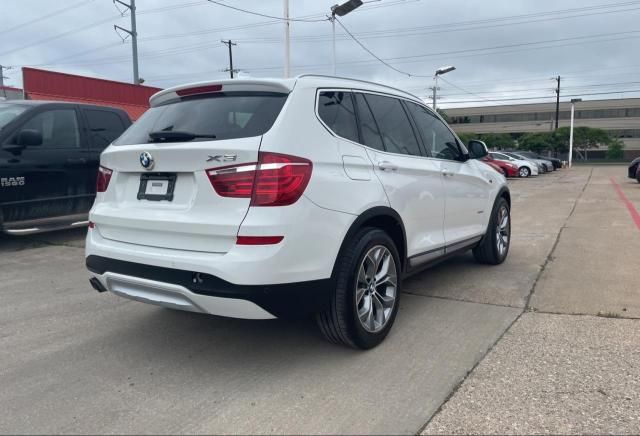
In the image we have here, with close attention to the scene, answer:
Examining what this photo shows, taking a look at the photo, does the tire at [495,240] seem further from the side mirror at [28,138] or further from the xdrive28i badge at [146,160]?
the side mirror at [28,138]

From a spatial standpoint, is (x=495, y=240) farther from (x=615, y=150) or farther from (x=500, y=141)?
Answer: (x=615, y=150)

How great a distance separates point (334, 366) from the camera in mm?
3279

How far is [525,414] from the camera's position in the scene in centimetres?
269

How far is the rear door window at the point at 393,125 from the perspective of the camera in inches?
155

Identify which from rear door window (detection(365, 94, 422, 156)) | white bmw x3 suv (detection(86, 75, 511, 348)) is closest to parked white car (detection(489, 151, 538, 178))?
rear door window (detection(365, 94, 422, 156))

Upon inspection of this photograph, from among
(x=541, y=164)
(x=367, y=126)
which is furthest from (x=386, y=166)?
(x=541, y=164)

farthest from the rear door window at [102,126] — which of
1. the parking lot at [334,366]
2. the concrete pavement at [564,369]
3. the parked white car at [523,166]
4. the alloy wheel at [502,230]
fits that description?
the parked white car at [523,166]

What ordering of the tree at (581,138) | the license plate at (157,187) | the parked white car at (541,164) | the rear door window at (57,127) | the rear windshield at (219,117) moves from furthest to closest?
the tree at (581,138), the parked white car at (541,164), the rear door window at (57,127), the license plate at (157,187), the rear windshield at (219,117)

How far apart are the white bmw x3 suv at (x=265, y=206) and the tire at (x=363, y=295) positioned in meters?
0.01

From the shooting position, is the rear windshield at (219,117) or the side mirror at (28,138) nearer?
the rear windshield at (219,117)

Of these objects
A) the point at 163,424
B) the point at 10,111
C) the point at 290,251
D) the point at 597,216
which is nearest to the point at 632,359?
the point at 290,251

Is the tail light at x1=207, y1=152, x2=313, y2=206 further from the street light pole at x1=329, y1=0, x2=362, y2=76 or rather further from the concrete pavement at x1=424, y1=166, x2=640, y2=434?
the street light pole at x1=329, y1=0, x2=362, y2=76

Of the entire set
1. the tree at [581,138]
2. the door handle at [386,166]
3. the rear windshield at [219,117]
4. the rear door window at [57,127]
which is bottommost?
the door handle at [386,166]

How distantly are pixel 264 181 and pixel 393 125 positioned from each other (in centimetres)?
165
